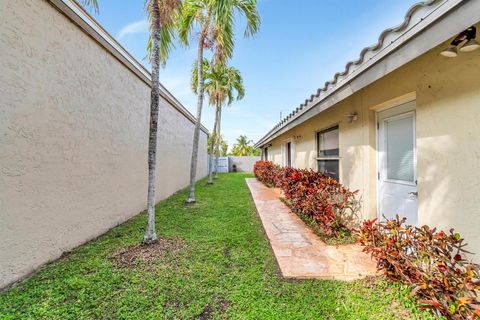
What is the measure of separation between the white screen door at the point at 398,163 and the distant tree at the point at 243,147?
38.1m

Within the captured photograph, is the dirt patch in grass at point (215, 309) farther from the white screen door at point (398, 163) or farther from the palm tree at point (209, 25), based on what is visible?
the palm tree at point (209, 25)

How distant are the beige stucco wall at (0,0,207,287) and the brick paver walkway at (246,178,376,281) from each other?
12.1 ft

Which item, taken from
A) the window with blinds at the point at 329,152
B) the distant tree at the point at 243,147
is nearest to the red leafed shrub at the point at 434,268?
the window with blinds at the point at 329,152

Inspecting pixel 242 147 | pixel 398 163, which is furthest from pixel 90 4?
pixel 242 147

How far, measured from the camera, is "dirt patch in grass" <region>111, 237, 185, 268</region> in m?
3.36

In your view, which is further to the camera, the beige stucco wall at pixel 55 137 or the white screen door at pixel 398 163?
the white screen door at pixel 398 163

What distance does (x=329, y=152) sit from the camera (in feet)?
19.9

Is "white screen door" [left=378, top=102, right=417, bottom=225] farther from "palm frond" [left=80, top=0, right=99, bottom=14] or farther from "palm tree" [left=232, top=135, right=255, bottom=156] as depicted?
"palm tree" [left=232, top=135, right=255, bottom=156]

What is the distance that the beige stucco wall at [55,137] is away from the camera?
273cm

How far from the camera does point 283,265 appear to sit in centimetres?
324

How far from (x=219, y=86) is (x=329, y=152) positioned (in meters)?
9.29

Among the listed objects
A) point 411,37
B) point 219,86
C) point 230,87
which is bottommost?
point 411,37

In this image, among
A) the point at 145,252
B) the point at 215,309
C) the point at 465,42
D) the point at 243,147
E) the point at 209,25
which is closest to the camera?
the point at 465,42

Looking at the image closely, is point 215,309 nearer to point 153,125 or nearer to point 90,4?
point 153,125
